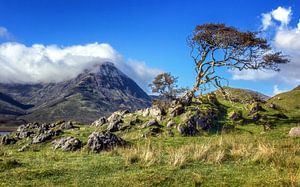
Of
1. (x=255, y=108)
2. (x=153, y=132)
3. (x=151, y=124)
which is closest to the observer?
(x=153, y=132)

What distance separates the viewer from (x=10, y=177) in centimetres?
1889

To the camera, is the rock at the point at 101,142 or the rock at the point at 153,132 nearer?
the rock at the point at 101,142

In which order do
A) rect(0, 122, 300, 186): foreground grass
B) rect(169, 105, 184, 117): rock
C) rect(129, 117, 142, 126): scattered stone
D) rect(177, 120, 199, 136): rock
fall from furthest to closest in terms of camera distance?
rect(169, 105, 184, 117): rock < rect(129, 117, 142, 126): scattered stone < rect(177, 120, 199, 136): rock < rect(0, 122, 300, 186): foreground grass

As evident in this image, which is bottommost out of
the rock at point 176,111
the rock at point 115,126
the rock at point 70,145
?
the rock at point 70,145

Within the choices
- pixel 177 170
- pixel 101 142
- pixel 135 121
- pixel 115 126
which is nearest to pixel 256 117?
pixel 135 121

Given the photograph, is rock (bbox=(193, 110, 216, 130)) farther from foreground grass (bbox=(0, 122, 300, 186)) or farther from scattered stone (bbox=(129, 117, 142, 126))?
foreground grass (bbox=(0, 122, 300, 186))

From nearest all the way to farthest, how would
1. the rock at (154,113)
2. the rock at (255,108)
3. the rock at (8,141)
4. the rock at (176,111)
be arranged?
the rock at (8,141)
the rock at (176,111)
the rock at (255,108)
the rock at (154,113)

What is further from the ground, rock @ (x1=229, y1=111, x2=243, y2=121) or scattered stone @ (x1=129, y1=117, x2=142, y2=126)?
rock @ (x1=229, y1=111, x2=243, y2=121)

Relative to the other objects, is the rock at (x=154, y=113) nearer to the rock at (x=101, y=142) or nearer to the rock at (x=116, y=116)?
the rock at (x=116, y=116)

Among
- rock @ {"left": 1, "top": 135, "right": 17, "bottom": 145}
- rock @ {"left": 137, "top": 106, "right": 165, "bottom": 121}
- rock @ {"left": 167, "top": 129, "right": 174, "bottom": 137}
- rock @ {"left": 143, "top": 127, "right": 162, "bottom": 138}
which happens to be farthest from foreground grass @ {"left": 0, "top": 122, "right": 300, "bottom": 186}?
rock @ {"left": 137, "top": 106, "right": 165, "bottom": 121}

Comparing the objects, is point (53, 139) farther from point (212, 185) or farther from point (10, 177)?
point (212, 185)

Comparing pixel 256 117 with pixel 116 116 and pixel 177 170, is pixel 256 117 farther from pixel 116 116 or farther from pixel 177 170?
pixel 177 170

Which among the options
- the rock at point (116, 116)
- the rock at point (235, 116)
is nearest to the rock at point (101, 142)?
the rock at point (235, 116)

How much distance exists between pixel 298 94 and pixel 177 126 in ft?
131
